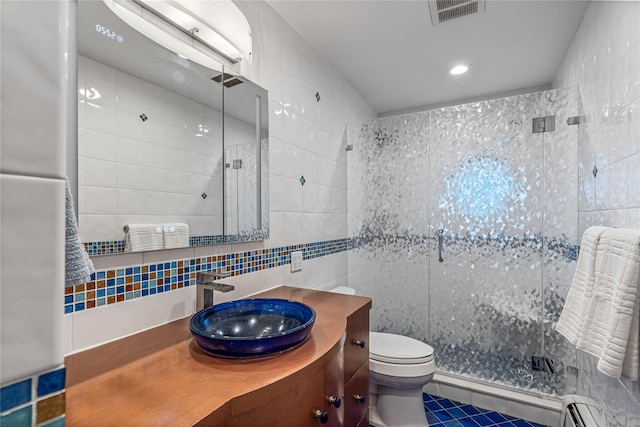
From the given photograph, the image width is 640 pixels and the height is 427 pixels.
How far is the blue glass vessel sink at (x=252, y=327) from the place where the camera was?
854 millimetres

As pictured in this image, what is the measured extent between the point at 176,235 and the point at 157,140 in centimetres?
34

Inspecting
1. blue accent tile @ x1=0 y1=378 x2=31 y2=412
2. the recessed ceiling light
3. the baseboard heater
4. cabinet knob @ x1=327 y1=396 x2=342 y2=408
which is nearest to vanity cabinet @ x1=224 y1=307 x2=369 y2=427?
cabinet knob @ x1=327 y1=396 x2=342 y2=408

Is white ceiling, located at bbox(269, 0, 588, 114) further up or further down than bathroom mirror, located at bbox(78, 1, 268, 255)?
further up

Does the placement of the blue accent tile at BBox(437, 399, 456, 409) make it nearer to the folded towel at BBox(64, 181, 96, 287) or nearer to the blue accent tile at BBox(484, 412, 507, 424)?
the blue accent tile at BBox(484, 412, 507, 424)

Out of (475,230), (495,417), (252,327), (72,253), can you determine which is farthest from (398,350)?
(72,253)

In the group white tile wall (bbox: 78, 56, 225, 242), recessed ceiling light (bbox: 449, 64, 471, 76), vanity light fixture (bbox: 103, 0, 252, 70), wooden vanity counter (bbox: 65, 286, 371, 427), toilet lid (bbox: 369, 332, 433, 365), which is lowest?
toilet lid (bbox: 369, 332, 433, 365)

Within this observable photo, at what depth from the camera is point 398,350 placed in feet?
6.16

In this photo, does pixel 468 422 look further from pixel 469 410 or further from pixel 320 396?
pixel 320 396

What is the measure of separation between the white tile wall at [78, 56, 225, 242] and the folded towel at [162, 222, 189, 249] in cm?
2

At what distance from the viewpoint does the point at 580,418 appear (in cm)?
161

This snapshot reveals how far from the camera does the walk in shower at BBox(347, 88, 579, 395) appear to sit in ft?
6.35

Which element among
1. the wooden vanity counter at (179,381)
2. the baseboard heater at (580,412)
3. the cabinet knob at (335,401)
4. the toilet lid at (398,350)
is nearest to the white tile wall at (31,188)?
the wooden vanity counter at (179,381)

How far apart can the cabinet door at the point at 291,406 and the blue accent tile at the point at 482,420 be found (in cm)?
152

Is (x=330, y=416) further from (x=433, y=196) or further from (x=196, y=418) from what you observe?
(x=433, y=196)
